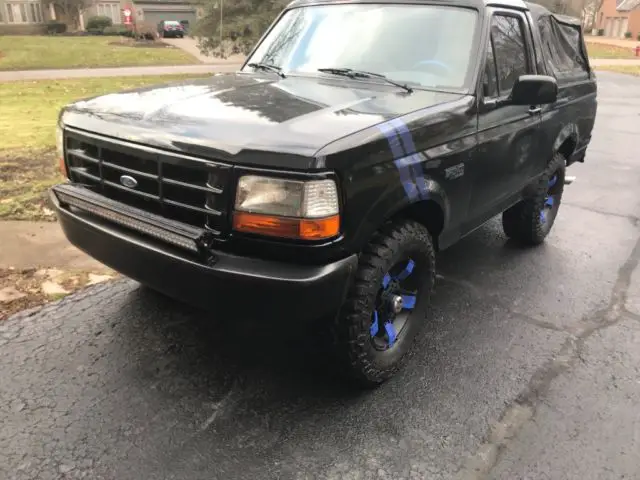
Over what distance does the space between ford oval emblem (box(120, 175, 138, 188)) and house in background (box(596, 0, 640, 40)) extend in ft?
218

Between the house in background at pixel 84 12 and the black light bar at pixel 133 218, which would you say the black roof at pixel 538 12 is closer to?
the black light bar at pixel 133 218

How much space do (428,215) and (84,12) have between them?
2005 inches

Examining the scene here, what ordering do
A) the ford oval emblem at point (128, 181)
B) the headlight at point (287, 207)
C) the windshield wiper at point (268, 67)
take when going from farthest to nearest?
1. the windshield wiper at point (268, 67)
2. the ford oval emblem at point (128, 181)
3. the headlight at point (287, 207)

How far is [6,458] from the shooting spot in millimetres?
2455

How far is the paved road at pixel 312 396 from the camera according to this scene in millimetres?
2494

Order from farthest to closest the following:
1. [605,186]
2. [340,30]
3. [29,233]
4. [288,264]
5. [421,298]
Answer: [605,186] → [29,233] → [340,30] → [421,298] → [288,264]

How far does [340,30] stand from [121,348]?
2.44m

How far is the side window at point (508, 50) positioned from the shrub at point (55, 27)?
46.8 metres

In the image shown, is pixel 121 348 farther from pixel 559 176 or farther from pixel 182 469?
pixel 559 176

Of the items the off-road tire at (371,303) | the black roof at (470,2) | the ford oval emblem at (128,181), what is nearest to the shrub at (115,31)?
the black roof at (470,2)

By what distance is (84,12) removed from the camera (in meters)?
46.4

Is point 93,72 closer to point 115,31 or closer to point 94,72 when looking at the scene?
point 94,72

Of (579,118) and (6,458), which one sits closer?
(6,458)

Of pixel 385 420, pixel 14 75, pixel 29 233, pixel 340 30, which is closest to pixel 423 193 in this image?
pixel 385 420
